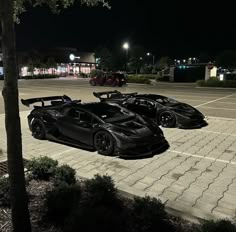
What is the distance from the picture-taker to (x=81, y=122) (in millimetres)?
8250

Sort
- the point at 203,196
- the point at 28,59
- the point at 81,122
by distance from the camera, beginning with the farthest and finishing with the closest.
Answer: the point at 28,59
the point at 81,122
the point at 203,196

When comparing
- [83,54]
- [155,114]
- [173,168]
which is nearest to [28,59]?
[83,54]

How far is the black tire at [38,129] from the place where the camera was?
9.42 metres

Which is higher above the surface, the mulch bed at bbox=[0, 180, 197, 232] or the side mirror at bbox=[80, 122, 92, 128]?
the side mirror at bbox=[80, 122, 92, 128]

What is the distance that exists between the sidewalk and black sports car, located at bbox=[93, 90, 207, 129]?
0.91 metres

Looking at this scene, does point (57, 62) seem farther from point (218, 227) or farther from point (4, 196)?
point (218, 227)

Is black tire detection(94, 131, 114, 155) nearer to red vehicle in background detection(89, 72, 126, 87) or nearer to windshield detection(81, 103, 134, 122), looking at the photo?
windshield detection(81, 103, 134, 122)

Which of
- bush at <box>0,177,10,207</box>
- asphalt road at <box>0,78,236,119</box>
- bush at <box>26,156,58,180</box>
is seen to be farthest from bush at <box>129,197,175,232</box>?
asphalt road at <box>0,78,236,119</box>

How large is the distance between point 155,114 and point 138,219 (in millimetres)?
7754

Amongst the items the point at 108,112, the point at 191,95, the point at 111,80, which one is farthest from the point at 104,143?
the point at 111,80

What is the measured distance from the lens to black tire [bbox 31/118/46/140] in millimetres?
9422

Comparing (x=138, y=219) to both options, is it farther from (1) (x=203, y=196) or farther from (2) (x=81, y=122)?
(2) (x=81, y=122)

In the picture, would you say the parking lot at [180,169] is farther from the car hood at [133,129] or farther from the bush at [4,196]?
the bush at [4,196]

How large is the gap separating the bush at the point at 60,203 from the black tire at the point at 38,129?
16.8 feet
